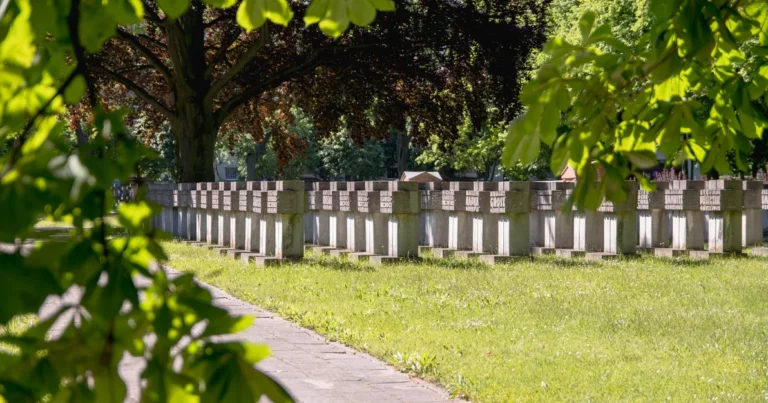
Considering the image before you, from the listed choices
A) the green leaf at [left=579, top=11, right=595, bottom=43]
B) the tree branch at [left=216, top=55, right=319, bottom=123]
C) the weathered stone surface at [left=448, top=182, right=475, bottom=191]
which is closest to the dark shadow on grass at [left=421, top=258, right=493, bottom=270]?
the weathered stone surface at [left=448, top=182, right=475, bottom=191]

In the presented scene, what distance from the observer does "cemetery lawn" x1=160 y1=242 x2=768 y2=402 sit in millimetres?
6680

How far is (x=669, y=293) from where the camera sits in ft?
38.3

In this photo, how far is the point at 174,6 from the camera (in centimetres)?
246

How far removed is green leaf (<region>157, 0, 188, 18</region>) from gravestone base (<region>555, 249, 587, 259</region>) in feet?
49.8

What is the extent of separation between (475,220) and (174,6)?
15.2m

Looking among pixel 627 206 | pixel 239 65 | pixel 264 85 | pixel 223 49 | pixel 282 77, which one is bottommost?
pixel 627 206

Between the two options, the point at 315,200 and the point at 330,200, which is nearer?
the point at 330,200

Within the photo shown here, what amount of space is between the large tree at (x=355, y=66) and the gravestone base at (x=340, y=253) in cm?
650

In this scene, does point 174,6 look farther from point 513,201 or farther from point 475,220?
point 475,220

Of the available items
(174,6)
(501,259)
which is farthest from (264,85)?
(174,6)

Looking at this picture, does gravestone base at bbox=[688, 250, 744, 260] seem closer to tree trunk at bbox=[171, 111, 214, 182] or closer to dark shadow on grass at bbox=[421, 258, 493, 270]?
dark shadow on grass at bbox=[421, 258, 493, 270]

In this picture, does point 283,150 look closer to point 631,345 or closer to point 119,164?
point 631,345

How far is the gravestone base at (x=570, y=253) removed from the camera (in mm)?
17438

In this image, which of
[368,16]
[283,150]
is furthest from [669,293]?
[283,150]
